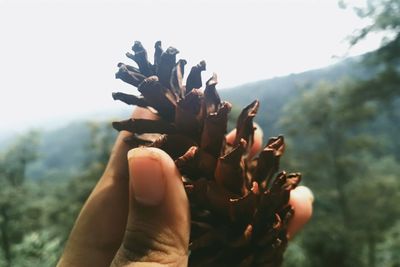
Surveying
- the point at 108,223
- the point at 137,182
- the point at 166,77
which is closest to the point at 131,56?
the point at 166,77

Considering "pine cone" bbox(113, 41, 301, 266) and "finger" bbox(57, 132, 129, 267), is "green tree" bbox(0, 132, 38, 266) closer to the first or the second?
"finger" bbox(57, 132, 129, 267)

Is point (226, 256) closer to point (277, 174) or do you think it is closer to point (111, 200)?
point (277, 174)

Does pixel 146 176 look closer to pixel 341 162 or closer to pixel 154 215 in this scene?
pixel 154 215

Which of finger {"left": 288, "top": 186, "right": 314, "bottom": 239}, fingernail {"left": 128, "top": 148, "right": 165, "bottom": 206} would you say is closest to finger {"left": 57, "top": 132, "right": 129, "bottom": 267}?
fingernail {"left": 128, "top": 148, "right": 165, "bottom": 206}

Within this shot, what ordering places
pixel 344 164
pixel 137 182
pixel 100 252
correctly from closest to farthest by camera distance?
pixel 137 182
pixel 100 252
pixel 344 164

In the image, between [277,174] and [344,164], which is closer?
[277,174]
